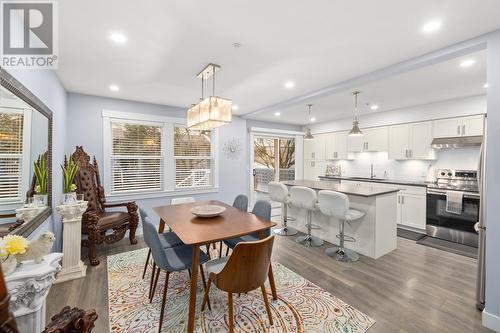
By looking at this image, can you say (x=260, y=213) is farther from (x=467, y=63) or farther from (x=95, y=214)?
(x=467, y=63)

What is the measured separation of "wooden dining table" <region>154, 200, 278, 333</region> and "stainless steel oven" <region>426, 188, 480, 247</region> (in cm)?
354

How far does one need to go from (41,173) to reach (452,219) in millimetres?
5895

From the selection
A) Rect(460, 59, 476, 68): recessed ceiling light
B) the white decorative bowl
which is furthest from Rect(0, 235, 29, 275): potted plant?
Rect(460, 59, 476, 68): recessed ceiling light

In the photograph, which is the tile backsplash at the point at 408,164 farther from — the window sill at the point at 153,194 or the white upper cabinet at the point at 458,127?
the window sill at the point at 153,194

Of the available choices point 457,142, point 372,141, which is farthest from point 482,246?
point 372,141

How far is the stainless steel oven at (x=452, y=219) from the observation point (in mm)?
3662

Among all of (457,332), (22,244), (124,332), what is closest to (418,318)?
(457,332)

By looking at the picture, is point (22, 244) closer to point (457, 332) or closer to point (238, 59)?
point (238, 59)

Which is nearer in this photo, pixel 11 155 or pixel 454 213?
pixel 11 155

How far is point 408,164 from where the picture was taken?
16.5 ft

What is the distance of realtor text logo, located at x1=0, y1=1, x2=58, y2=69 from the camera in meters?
1.66

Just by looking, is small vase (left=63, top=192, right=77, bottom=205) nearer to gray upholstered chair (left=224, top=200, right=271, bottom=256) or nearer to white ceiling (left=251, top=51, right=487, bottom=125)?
gray upholstered chair (left=224, top=200, right=271, bottom=256)

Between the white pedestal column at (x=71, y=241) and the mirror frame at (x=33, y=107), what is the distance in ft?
0.60

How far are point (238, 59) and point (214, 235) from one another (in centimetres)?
193
